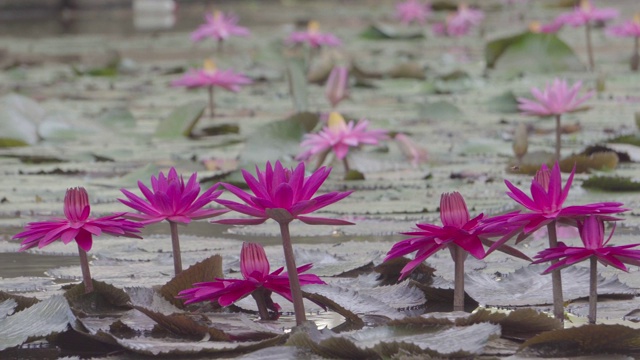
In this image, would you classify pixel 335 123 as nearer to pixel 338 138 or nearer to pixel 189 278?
pixel 338 138

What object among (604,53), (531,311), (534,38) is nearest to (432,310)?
(531,311)

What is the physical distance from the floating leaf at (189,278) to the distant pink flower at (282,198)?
181 mm

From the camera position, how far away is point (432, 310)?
136 cm

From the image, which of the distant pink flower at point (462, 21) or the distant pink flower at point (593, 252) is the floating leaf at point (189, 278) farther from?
the distant pink flower at point (462, 21)

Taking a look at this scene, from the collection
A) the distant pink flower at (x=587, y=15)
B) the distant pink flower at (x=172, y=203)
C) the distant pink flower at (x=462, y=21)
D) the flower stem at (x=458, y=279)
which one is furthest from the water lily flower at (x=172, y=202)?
the distant pink flower at (x=462, y=21)

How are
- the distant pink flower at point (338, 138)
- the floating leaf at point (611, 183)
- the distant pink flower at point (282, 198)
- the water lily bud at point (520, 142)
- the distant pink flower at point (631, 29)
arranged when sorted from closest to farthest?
the distant pink flower at point (282, 198) < the floating leaf at point (611, 183) < the distant pink flower at point (338, 138) < the water lily bud at point (520, 142) < the distant pink flower at point (631, 29)

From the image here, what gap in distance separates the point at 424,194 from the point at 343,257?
0.63 meters

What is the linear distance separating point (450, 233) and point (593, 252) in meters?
0.14

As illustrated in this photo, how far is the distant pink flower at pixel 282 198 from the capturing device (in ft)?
3.68

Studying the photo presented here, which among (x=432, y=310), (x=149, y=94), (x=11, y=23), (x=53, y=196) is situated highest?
(x=11, y=23)

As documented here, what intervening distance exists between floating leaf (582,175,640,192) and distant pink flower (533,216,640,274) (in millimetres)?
1060

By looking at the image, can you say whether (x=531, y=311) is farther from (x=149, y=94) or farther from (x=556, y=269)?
(x=149, y=94)

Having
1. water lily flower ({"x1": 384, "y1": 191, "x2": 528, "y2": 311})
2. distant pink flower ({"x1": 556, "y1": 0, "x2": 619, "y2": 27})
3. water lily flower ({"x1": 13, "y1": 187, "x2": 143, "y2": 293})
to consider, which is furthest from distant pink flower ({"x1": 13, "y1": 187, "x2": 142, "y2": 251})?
distant pink flower ({"x1": 556, "y1": 0, "x2": 619, "y2": 27})

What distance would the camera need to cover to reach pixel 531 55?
200 inches
